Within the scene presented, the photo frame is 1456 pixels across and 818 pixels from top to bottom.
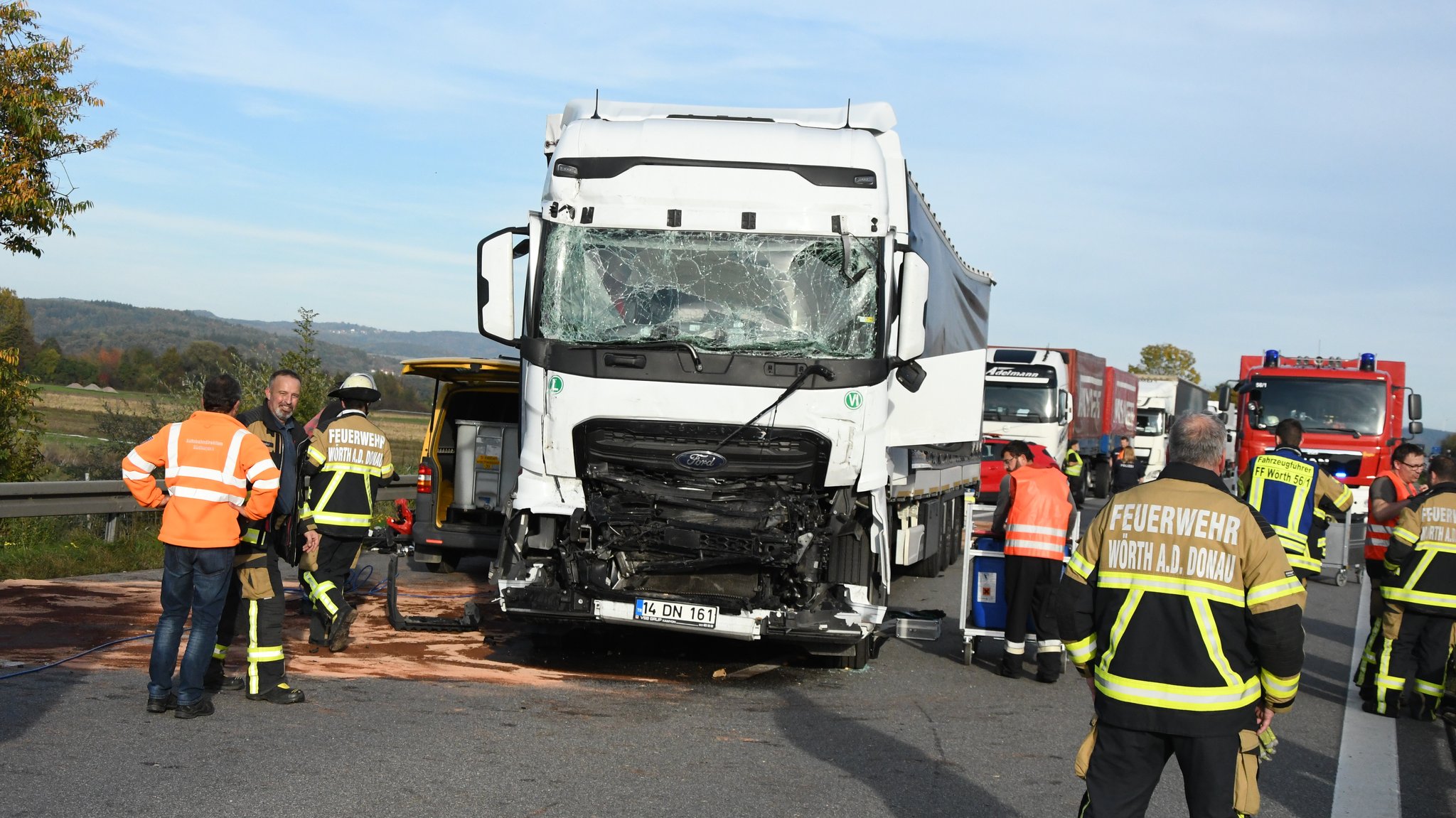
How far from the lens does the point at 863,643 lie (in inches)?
368

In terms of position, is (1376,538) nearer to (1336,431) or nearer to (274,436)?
(274,436)

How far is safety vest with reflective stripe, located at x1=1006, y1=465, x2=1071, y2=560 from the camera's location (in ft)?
30.5

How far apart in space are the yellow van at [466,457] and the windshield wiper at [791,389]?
3.45m

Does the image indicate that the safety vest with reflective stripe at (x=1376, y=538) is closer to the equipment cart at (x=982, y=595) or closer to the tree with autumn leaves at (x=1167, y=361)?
the equipment cart at (x=982, y=595)

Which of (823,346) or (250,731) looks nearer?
(250,731)

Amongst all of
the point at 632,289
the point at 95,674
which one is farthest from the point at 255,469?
the point at 632,289

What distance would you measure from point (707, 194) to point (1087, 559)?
5074 mm

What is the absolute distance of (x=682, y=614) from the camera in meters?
8.30

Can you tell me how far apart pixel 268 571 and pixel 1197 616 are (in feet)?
16.9

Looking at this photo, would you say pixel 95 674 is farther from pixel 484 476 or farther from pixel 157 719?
pixel 484 476

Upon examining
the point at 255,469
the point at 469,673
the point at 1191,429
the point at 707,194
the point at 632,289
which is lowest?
the point at 469,673

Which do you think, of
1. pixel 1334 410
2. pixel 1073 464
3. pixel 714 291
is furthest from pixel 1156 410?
pixel 714 291

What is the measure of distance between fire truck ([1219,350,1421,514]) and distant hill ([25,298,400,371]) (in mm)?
75831

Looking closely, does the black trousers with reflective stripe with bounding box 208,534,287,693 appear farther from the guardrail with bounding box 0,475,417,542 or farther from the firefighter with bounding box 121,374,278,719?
the guardrail with bounding box 0,475,417,542
